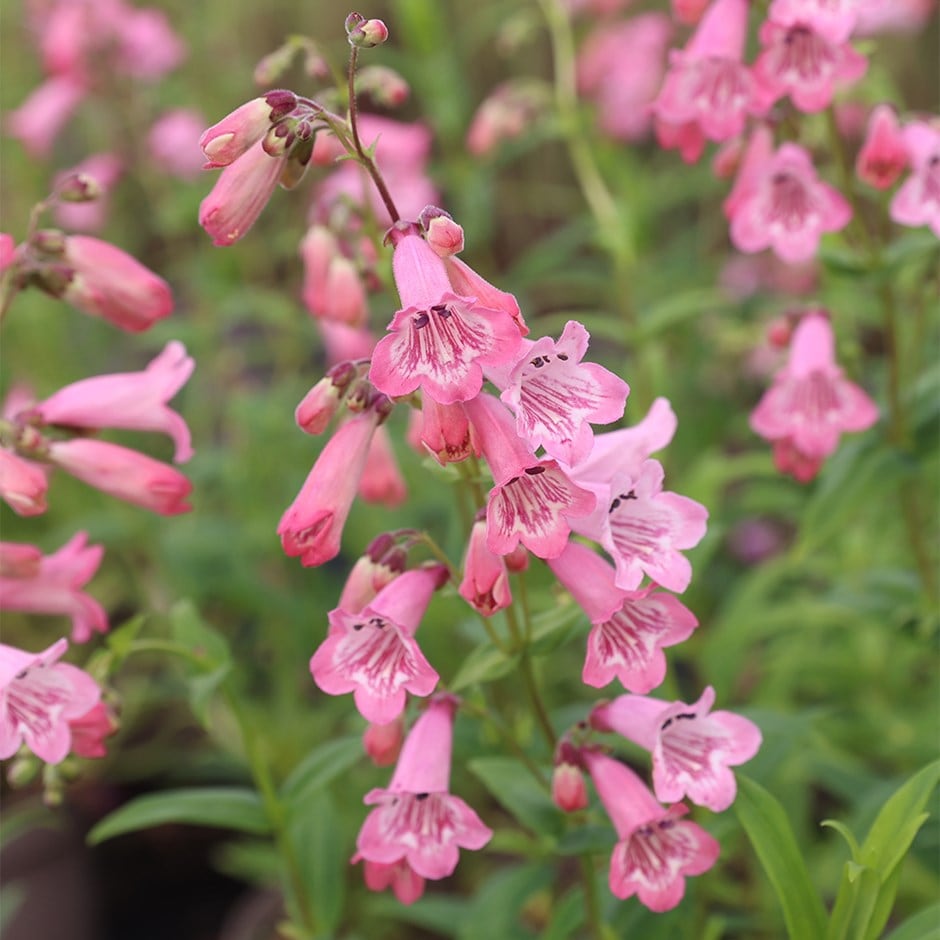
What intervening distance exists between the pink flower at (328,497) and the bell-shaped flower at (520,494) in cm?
15

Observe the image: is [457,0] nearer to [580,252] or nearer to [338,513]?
[580,252]

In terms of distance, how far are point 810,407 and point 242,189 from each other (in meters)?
0.85

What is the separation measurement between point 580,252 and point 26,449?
11.1 ft

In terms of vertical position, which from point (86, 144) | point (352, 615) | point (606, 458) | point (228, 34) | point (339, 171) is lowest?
point (352, 615)

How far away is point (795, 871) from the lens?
1.17 m

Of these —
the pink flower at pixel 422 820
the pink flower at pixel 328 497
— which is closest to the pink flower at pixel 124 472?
the pink flower at pixel 328 497

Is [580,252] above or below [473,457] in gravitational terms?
above

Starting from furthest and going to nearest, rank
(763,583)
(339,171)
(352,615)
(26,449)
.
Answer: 1. (339,171)
2. (763,583)
3. (26,449)
4. (352,615)

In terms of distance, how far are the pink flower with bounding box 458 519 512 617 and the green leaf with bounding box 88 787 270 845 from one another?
59 cm

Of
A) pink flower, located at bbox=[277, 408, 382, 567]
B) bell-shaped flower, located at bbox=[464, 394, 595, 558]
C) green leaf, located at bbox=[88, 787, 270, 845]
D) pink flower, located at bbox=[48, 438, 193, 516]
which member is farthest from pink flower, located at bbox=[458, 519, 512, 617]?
green leaf, located at bbox=[88, 787, 270, 845]

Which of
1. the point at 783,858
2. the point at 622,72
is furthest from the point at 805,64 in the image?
the point at 622,72

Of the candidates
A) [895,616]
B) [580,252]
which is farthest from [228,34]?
[895,616]

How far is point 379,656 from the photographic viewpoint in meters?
1.10

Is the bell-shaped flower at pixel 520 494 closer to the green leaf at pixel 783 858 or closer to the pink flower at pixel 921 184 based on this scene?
the green leaf at pixel 783 858
